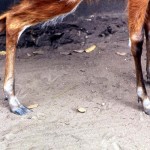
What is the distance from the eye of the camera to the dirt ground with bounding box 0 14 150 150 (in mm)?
3924

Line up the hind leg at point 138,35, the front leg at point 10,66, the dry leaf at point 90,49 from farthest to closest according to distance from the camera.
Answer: the dry leaf at point 90,49
the front leg at point 10,66
the hind leg at point 138,35

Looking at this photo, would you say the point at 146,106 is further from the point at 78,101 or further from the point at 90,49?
the point at 90,49

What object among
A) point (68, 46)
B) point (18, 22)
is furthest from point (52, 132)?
point (68, 46)

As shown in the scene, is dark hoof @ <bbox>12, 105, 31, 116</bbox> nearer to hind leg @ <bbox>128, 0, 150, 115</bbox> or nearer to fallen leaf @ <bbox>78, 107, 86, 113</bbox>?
fallen leaf @ <bbox>78, 107, 86, 113</bbox>

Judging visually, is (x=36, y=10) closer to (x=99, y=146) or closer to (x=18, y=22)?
(x=18, y=22)

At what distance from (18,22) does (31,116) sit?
0.88 m

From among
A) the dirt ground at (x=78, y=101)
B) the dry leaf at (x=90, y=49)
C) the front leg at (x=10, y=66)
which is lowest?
the dry leaf at (x=90, y=49)

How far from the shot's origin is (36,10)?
4535 mm

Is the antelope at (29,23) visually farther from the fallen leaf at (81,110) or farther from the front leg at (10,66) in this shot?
the fallen leaf at (81,110)

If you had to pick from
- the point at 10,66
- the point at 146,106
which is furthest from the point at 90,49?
the point at 146,106

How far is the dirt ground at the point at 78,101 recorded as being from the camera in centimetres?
392

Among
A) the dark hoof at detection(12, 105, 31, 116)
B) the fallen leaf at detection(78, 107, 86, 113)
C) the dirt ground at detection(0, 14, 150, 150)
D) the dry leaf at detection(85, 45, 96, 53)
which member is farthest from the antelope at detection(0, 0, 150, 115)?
the dry leaf at detection(85, 45, 96, 53)

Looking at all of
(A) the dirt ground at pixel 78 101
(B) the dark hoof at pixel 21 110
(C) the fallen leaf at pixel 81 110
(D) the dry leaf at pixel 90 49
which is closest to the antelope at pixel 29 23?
(B) the dark hoof at pixel 21 110

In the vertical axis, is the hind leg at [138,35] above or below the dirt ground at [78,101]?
above
